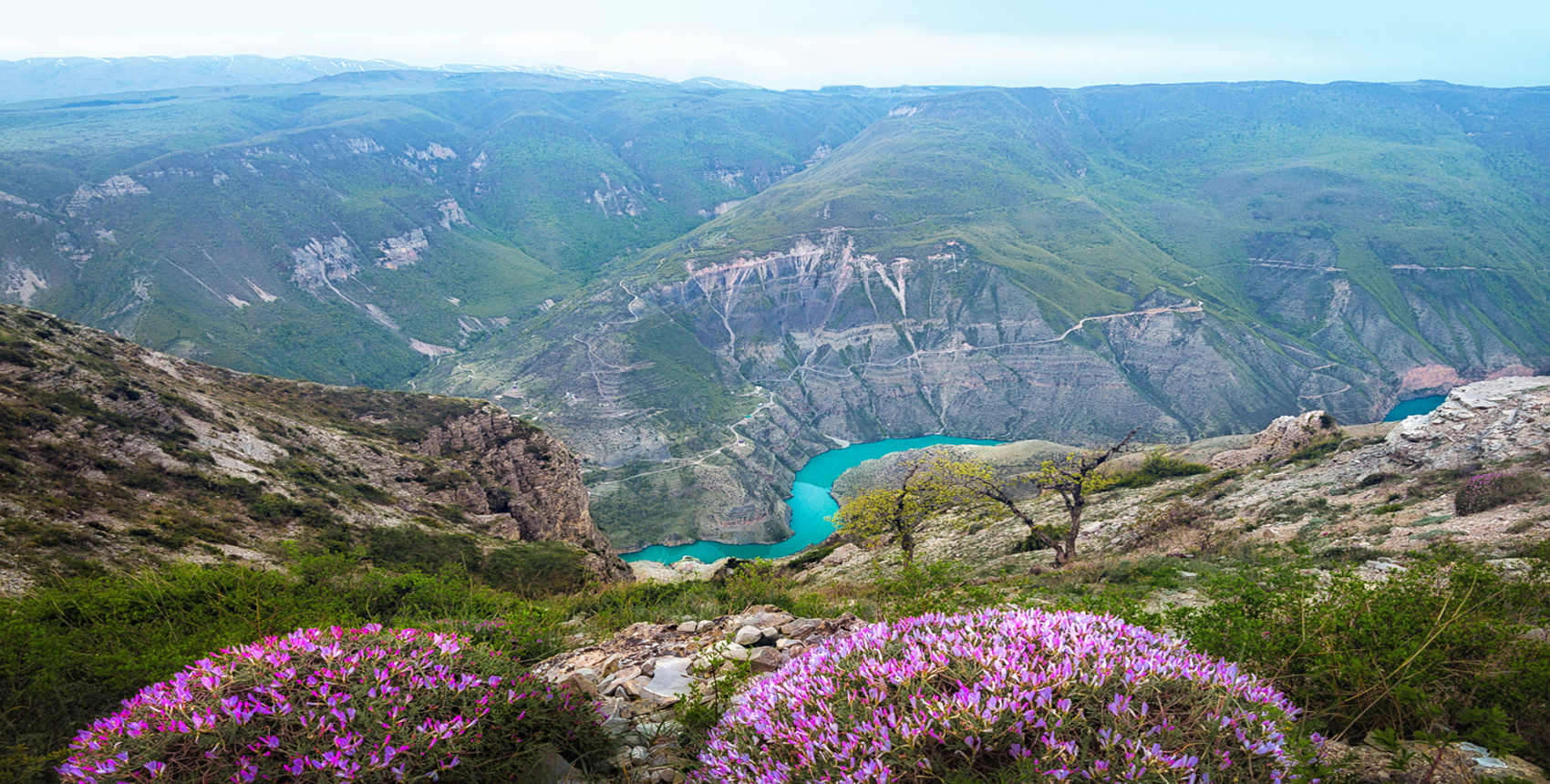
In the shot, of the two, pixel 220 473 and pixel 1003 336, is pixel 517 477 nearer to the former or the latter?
pixel 220 473

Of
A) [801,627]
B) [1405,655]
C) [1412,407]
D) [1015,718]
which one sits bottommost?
[1412,407]

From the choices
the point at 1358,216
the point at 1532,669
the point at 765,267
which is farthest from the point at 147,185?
the point at 1358,216

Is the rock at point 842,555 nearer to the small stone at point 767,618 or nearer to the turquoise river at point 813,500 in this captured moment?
the small stone at point 767,618

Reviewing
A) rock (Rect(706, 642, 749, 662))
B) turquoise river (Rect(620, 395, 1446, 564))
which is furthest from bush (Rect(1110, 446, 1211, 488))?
turquoise river (Rect(620, 395, 1446, 564))

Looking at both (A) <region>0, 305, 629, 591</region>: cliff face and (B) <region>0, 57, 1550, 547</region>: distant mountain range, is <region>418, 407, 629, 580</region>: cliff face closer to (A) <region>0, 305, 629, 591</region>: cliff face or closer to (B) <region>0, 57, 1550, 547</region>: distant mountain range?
(A) <region>0, 305, 629, 591</region>: cliff face

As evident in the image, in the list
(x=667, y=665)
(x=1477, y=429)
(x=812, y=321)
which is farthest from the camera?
(x=812, y=321)

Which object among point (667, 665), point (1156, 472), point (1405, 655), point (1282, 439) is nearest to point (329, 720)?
point (667, 665)
